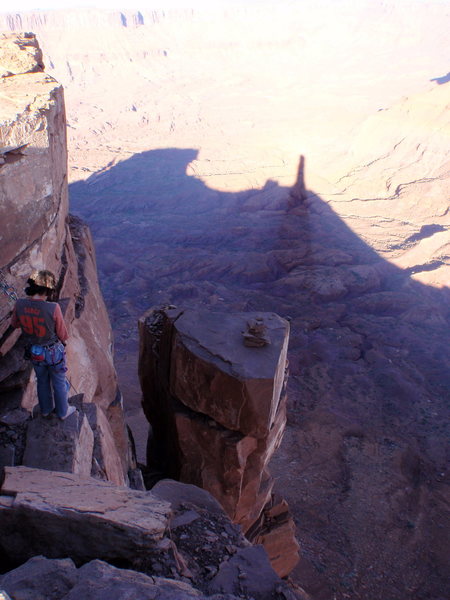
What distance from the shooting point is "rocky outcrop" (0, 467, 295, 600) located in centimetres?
208

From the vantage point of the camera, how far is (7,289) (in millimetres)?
3951

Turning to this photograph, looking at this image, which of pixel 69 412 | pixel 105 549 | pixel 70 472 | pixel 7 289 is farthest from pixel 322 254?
pixel 105 549

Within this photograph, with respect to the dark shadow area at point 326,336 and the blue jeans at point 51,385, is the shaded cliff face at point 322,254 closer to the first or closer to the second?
the dark shadow area at point 326,336

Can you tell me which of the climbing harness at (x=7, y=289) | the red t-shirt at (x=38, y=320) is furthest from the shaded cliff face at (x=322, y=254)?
the climbing harness at (x=7, y=289)

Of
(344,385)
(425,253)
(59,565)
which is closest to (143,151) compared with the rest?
(425,253)

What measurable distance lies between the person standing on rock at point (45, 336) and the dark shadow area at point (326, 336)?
5258 mm

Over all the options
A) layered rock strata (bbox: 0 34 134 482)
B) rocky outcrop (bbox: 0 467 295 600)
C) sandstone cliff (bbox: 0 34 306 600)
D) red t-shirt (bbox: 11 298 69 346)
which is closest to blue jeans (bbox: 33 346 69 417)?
sandstone cliff (bbox: 0 34 306 600)

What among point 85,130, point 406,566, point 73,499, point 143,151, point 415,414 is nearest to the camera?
point 73,499

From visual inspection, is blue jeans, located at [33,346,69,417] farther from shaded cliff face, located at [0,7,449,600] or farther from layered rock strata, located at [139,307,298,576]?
shaded cliff face, located at [0,7,449,600]

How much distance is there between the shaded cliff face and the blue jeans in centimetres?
523

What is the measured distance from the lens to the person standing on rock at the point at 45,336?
3.23 m

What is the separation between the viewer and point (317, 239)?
19.0m

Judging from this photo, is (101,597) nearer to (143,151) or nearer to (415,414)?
(415,414)

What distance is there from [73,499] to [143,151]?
3147 cm
